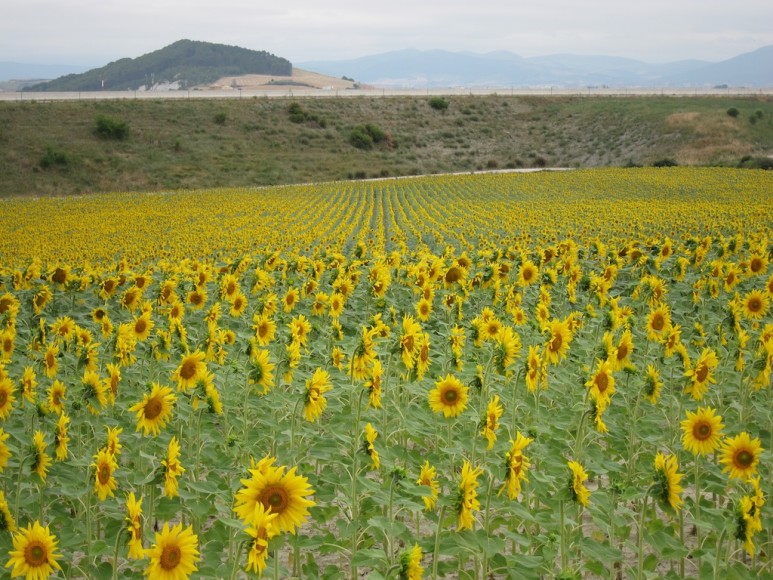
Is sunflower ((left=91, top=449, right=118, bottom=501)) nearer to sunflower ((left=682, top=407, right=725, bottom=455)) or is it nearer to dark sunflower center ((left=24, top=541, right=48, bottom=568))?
dark sunflower center ((left=24, top=541, right=48, bottom=568))

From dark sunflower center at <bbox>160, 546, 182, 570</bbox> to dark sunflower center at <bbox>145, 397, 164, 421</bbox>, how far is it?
1.26 m

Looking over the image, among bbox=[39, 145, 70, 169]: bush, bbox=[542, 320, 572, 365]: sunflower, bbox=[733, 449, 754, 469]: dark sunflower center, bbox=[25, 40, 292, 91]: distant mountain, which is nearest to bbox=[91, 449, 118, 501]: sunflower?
bbox=[542, 320, 572, 365]: sunflower

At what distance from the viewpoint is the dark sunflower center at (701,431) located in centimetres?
388

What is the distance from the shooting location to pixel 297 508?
274 cm

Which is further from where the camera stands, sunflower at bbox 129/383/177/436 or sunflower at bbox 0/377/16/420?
sunflower at bbox 0/377/16/420

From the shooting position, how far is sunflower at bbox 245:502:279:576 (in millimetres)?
2594

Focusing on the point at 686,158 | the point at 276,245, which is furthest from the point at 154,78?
the point at 276,245

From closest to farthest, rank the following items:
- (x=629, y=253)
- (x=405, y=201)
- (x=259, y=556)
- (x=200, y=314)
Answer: (x=259, y=556) → (x=200, y=314) → (x=629, y=253) → (x=405, y=201)

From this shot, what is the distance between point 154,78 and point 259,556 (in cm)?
19186

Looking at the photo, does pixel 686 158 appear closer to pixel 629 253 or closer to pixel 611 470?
pixel 629 253

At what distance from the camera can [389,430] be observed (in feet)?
18.5

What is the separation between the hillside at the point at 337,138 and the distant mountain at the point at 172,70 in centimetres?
10997

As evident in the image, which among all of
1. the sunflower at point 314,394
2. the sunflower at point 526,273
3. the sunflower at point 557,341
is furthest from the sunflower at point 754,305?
the sunflower at point 314,394

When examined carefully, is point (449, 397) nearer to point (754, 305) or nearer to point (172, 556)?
point (172, 556)
